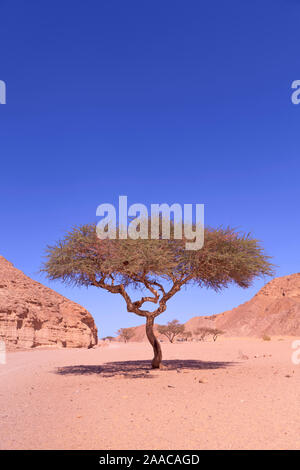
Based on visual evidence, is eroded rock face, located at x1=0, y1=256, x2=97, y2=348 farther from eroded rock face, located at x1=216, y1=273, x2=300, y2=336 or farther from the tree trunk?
eroded rock face, located at x1=216, y1=273, x2=300, y2=336

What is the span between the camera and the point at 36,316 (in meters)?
31.0

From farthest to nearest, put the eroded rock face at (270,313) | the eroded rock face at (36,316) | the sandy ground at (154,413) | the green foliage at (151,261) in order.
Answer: the eroded rock face at (270,313), the eroded rock face at (36,316), the green foliage at (151,261), the sandy ground at (154,413)

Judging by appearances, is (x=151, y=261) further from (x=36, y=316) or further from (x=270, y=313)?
(x=270, y=313)

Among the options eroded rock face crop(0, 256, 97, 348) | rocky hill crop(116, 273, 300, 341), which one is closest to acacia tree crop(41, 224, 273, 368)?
eroded rock face crop(0, 256, 97, 348)

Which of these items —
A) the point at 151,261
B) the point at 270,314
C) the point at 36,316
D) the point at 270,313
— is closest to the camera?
the point at 151,261

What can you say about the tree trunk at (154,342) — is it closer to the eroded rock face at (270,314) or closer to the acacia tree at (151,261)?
the acacia tree at (151,261)

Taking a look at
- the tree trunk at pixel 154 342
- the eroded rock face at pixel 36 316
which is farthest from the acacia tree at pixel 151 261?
the eroded rock face at pixel 36 316

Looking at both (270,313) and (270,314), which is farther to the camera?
(270,313)

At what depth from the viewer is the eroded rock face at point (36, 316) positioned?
28.3 m

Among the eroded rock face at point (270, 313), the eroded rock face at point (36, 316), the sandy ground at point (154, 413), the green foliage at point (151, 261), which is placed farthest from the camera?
the eroded rock face at point (270, 313)

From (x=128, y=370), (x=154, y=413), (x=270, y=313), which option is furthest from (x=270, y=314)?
(x=154, y=413)

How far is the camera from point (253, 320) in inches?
3693

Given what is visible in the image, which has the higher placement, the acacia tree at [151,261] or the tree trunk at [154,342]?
the acacia tree at [151,261]

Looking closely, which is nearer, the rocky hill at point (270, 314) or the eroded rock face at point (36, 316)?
the eroded rock face at point (36, 316)
